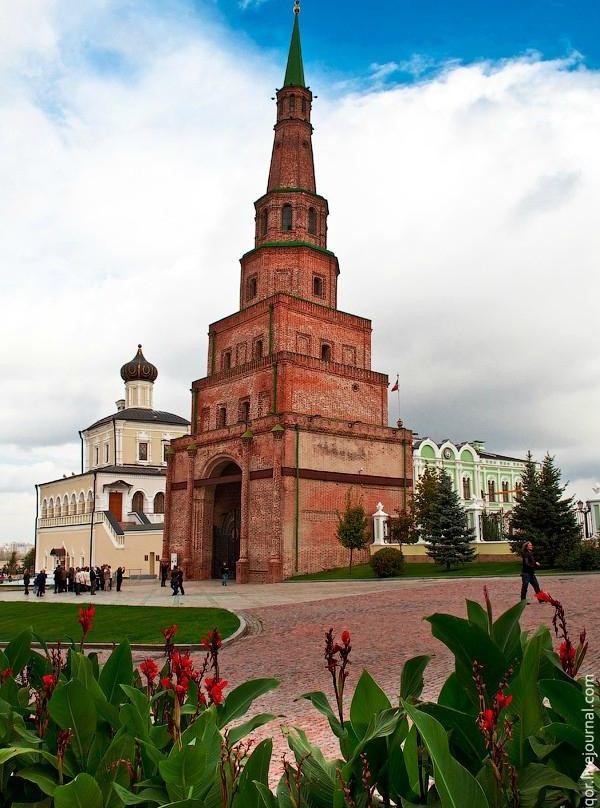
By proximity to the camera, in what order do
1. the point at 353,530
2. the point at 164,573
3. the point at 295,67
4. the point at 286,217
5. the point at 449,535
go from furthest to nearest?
the point at 295,67, the point at 286,217, the point at 164,573, the point at 353,530, the point at 449,535

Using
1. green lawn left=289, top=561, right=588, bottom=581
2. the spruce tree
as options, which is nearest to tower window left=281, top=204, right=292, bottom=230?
the spruce tree

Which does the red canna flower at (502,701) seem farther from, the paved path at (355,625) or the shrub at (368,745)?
the paved path at (355,625)

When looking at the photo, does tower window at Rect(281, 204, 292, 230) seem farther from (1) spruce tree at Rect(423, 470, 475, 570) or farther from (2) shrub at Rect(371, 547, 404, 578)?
(2) shrub at Rect(371, 547, 404, 578)

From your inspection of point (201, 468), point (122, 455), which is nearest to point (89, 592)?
point (201, 468)

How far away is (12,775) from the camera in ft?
9.48

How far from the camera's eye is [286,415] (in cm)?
3309

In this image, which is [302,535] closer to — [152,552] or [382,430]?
[382,430]

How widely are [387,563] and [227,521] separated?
11.8 meters

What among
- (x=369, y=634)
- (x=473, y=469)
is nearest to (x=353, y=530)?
(x=369, y=634)

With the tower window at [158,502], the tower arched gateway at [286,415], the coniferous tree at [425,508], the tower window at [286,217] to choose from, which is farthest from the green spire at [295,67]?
the tower window at [158,502]

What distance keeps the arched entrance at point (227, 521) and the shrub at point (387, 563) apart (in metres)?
9.40

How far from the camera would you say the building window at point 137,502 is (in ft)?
201

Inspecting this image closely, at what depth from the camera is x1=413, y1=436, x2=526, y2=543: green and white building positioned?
209ft

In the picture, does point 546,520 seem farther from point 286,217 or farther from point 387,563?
point 286,217
